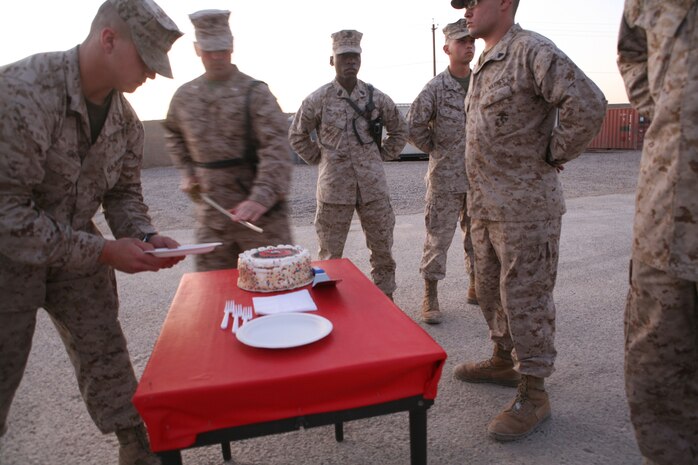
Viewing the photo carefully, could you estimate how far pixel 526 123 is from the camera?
2398mm

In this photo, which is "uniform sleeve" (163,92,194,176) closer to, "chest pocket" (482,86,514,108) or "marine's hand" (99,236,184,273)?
"marine's hand" (99,236,184,273)

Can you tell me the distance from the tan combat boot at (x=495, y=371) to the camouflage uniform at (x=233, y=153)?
1293 millimetres

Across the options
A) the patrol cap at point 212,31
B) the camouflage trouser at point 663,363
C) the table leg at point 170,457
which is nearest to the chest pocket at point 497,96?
the camouflage trouser at point 663,363

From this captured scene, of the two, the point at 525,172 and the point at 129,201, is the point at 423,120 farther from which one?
the point at 129,201

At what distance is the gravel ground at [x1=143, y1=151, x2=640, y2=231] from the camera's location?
28.6ft

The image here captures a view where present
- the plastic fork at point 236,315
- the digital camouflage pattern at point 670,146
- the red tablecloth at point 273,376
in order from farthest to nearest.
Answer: the plastic fork at point 236,315, the digital camouflage pattern at point 670,146, the red tablecloth at point 273,376

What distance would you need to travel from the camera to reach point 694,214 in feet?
4.91

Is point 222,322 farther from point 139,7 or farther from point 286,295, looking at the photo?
point 139,7

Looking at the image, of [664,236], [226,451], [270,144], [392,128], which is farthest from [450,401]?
[392,128]

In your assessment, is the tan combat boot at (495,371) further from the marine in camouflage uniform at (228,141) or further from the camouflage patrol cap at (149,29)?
the camouflage patrol cap at (149,29)

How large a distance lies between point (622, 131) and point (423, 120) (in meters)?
23.8

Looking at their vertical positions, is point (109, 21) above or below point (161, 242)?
above

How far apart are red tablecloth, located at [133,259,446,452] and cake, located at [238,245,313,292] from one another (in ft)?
1.30

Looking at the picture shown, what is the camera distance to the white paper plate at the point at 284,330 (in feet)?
5.07
